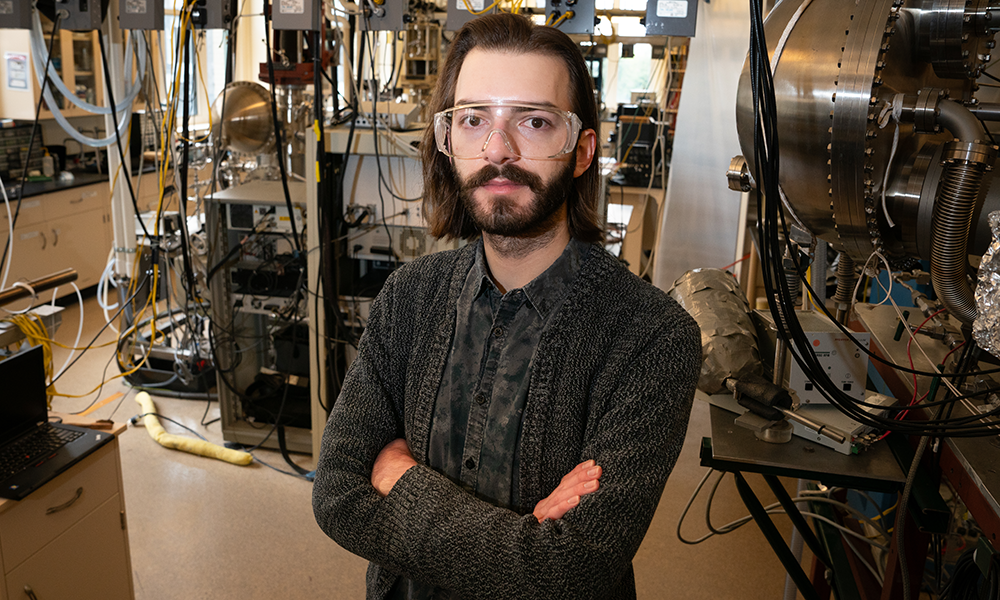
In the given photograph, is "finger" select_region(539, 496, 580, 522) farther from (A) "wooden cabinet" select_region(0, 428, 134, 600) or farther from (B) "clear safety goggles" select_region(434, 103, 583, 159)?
(A) "wooden cabinet" select_region(0, 428, 134, 600)

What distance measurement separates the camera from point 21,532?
173 centimetres

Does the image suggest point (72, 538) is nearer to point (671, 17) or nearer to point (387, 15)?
point (387, 15)

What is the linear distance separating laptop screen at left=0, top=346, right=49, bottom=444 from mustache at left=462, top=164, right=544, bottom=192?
4.50 ft

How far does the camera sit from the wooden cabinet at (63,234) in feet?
14.7

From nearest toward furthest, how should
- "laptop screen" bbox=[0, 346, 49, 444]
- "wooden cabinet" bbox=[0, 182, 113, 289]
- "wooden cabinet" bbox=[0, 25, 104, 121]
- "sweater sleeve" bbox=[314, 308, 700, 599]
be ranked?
"sweater sleeve" bbox=[314, 308, 700, 599], "laptop screen" bbox=[0, 346, 49, 444], "wooden cabinet" bbox=[0, 182, 113, 289], "wooden cabinet" bbox=[0, 25, 104, 121]

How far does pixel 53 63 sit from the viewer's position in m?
4.73

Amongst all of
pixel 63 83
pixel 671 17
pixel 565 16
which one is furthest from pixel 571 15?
pixel 63 83

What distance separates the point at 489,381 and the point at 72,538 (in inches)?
53.6

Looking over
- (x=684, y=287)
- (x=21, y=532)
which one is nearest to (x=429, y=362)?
(x=684, y=287)

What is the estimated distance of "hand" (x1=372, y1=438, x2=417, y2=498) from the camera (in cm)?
110

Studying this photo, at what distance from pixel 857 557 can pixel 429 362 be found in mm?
1479

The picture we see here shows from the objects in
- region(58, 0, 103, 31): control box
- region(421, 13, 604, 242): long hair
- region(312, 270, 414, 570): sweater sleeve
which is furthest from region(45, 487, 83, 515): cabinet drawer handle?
region(58, 0, 103, 31): control box

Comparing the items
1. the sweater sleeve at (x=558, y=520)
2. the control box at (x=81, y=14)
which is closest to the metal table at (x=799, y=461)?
the sweater sleeve at (x=558, y=520)

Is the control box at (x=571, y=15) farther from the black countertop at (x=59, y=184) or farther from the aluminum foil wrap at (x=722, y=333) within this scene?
the black countertop at (x=59, y=184)
